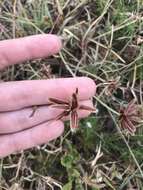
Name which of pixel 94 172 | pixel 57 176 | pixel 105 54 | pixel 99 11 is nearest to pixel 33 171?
pixel 57 176

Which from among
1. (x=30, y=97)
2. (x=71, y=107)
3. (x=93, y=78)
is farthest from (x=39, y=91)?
(x=93, y=78)

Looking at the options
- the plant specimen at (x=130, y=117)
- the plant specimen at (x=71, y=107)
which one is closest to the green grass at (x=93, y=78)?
the plant specimen at (x=130, y=117)

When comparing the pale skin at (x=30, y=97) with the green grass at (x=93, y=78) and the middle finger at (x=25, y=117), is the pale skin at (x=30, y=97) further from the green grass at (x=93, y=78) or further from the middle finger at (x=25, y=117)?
the green grass at (x=93, y=78)

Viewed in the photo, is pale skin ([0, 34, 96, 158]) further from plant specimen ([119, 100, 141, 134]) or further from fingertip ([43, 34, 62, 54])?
plant specimen ([119, 100, 141, 134])

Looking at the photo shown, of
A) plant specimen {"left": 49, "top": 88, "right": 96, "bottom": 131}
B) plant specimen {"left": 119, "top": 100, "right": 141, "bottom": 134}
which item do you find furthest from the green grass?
plant specimen {"left": 49, "top": 88, "right": 96, "bottom": 131}

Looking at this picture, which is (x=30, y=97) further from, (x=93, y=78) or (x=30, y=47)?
(x=93, y=78)
